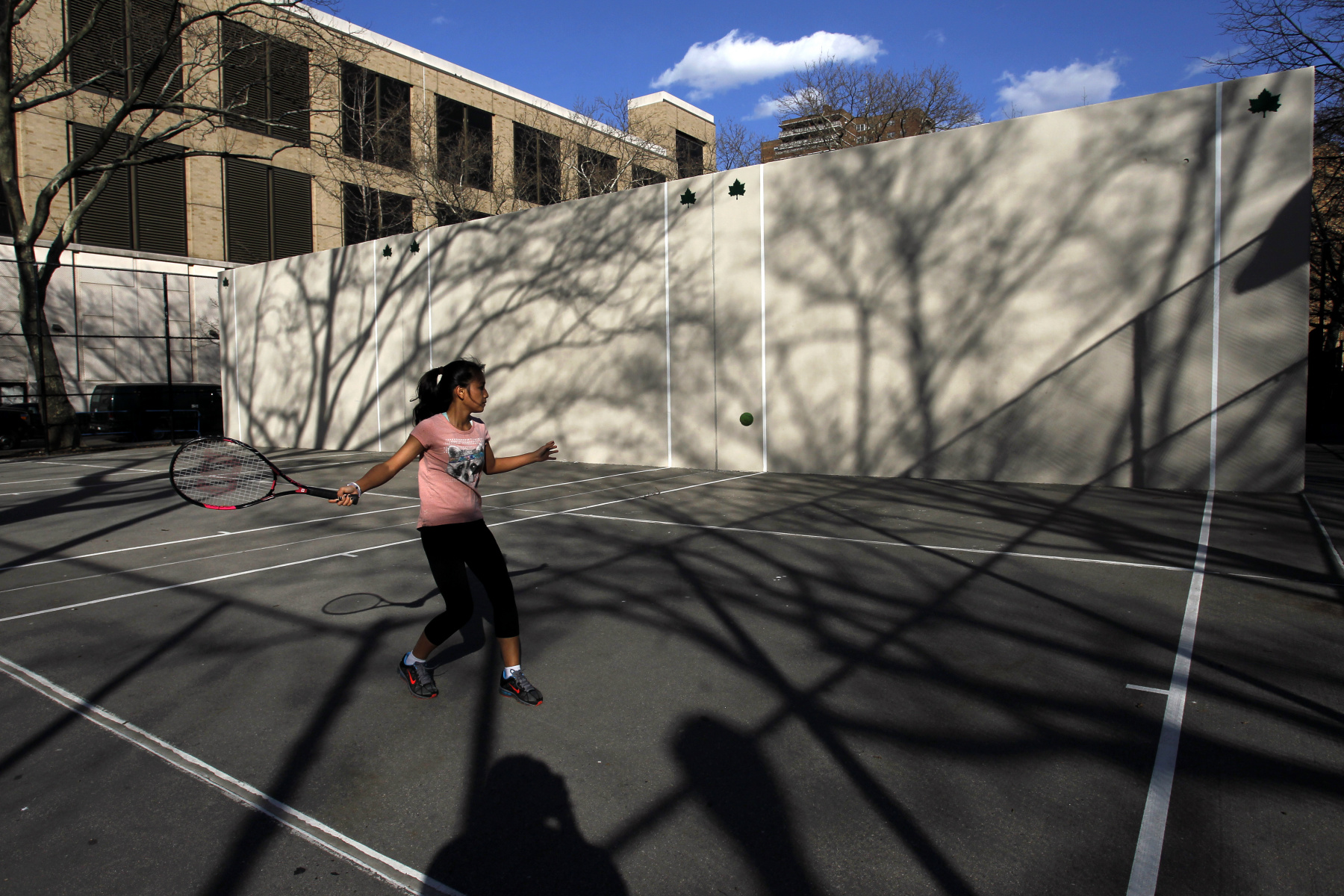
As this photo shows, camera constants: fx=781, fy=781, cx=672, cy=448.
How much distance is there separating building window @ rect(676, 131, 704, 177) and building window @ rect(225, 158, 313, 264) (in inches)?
722

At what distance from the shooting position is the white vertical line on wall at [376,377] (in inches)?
790

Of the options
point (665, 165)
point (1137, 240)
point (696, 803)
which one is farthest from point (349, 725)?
point (665, 165)

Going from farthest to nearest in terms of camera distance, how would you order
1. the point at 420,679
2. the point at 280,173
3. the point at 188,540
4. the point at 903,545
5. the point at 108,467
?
the point at 280,173
the point at 108,467
the point at 188,540
the point at 903,545
the point at 420,679

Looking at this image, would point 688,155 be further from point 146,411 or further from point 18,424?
point 18,424

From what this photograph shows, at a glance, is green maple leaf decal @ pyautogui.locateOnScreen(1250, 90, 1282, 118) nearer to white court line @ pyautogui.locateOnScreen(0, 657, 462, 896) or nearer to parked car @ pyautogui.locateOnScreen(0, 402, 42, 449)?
white court line @ pyautogui.locateOnScreen(0, 657, 462, 896)

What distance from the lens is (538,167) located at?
37188 mm

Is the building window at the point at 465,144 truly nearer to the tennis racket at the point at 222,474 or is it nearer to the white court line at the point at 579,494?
the white court line at the point at 579,494

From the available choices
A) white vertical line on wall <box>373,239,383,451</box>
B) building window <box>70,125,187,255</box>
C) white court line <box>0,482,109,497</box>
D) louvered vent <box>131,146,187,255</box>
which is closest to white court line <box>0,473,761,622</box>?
white court line <box>0,482,109,497</box>

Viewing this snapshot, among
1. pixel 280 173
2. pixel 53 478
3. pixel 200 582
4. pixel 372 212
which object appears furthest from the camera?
pixel 372 212

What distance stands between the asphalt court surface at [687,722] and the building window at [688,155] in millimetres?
37728

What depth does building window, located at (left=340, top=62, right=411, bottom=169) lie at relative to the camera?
31.8 m

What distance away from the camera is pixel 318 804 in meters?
3.12

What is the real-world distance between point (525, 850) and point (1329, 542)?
846 centimetres

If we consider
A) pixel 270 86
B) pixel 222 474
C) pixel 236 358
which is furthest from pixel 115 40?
pixel 222 474
